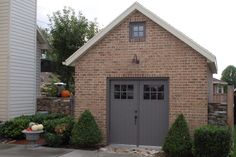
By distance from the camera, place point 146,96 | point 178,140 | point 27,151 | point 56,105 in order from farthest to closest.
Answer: point 56,105
point 146,96
point 27,151
point 178,140

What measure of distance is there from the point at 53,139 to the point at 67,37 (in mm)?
10190

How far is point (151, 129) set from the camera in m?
14.2

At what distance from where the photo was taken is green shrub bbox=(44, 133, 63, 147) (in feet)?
46.6

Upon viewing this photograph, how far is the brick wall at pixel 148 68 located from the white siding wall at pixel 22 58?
336 cm

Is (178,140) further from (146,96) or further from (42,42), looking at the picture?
(42,42)

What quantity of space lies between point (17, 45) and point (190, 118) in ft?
26.8

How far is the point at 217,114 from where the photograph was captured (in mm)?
13406

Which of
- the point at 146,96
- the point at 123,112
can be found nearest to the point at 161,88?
the point at 146,96

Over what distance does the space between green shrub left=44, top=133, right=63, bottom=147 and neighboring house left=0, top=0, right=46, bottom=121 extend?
3.00 metres

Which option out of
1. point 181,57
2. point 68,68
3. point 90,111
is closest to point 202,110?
point 181,57

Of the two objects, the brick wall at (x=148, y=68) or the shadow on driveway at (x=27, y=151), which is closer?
the shadow on driveway at (x=27, y=151)

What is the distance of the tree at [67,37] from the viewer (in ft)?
76.1

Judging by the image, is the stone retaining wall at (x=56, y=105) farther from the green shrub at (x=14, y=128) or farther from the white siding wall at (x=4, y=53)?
the green shrub at (x=14, y=128)

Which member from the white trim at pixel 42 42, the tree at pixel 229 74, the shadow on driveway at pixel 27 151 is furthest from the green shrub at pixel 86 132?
the tree at pixel 229 74
